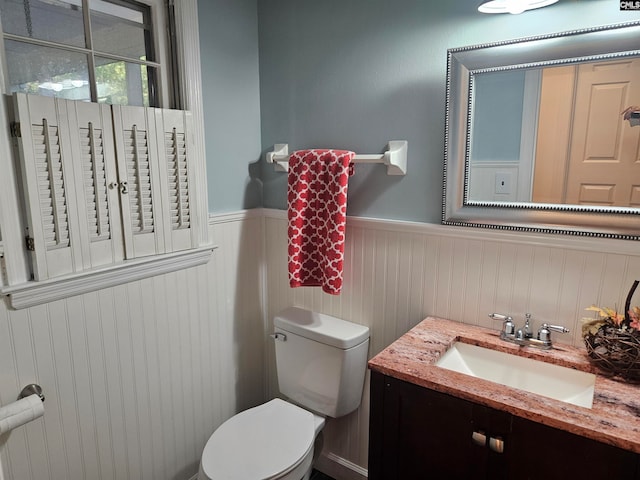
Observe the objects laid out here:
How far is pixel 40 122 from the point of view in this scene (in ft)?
4.04

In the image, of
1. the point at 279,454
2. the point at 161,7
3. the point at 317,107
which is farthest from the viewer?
the point at 317,107

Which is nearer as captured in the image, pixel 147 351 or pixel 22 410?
pixel 22 410

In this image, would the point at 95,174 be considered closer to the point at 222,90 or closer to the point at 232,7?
the point at 222,90

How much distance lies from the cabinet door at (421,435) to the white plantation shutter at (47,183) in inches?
40.9

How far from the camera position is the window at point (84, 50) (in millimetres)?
1251

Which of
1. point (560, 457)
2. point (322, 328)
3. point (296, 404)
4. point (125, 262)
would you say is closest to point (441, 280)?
point (322, 328)

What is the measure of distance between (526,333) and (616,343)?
0.88ft

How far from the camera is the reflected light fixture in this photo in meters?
1.18

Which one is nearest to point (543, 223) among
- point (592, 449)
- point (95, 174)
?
point (592, 449)

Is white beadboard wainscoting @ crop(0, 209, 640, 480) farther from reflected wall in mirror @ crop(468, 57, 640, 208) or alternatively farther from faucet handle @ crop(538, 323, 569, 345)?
reflected wall in mirror @ crop(468, 57, 640, 208)

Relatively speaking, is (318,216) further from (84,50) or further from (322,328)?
(84,50)

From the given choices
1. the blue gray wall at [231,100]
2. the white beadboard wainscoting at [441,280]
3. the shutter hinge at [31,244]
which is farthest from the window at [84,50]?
the white beadboard wainscoting at [441,280]

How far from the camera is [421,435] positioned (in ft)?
3.91

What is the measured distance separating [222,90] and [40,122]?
735 mm
